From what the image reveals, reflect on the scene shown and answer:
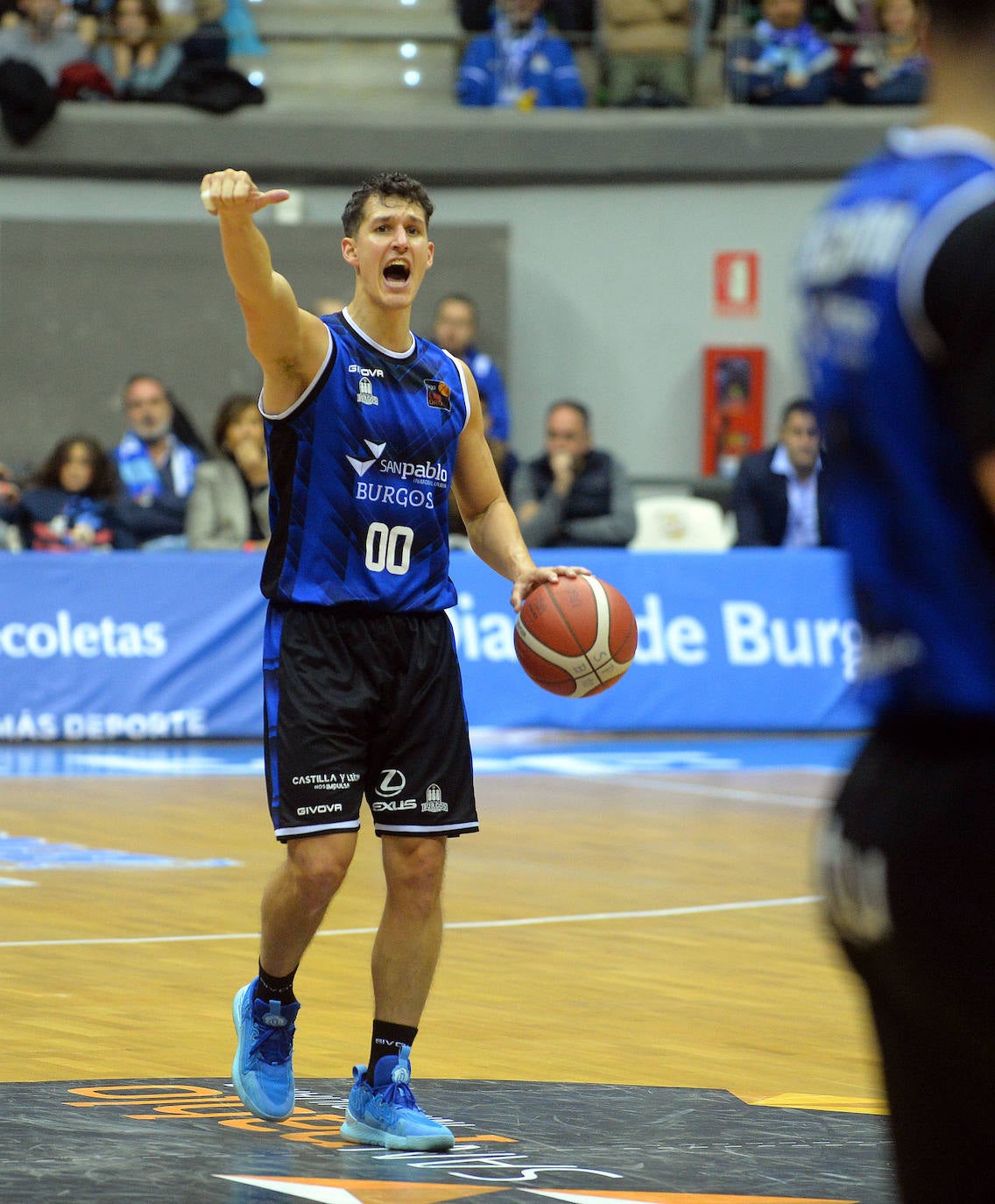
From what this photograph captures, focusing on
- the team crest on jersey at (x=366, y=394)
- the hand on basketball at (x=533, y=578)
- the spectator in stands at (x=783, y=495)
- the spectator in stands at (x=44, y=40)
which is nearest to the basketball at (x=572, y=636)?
the hand on basketball at (x=533, y=578)

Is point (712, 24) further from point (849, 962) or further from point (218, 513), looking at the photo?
point (849, 962)

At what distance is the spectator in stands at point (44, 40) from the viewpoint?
17.2 m

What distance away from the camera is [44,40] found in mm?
17375

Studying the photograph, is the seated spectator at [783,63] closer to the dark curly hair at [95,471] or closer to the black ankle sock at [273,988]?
the dark curly hair at [95,471]

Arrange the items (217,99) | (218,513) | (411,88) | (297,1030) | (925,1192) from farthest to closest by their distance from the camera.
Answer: (411,88) < (217,99) < (218,513) < (297,1030) < (925,1192)

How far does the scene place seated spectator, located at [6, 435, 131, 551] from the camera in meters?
13.2

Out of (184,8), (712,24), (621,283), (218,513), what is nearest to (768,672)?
(218,513)

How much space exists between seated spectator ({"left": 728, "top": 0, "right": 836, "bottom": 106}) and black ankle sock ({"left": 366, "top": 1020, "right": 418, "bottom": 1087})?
14597 millimetres

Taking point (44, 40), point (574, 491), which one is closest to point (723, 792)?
point (574, 491)

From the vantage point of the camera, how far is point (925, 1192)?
6.97 ft

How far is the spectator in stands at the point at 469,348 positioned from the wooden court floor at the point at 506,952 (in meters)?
4.88

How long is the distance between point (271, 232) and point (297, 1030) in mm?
12904

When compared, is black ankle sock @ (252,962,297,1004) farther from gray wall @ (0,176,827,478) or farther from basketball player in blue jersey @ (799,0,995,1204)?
gray wall @ (0,176,827,478)

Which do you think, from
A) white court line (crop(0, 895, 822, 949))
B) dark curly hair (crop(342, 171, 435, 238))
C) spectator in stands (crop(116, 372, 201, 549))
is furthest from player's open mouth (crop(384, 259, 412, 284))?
spectator in stands (crop(116, 372, 201, 549))
